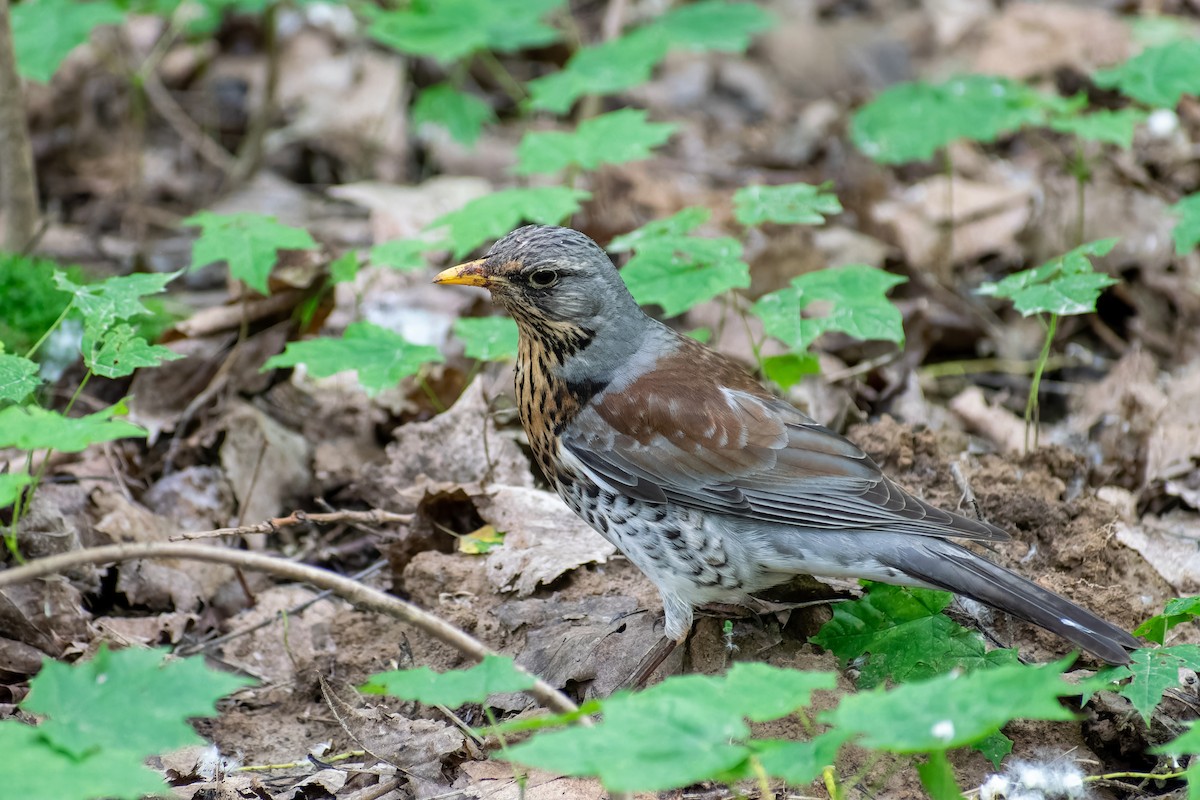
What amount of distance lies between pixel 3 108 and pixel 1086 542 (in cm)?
516

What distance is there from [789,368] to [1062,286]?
1.13 metres

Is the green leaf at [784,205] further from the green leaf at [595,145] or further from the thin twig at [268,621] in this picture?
the thin twig at [268,621]

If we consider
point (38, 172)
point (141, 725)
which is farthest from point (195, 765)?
Answer: point (38, 172)

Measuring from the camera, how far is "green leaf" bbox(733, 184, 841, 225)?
5.25m

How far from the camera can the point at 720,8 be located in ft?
26.9

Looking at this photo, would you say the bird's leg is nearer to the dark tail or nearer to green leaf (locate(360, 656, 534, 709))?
the dark tail

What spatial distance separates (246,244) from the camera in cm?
520

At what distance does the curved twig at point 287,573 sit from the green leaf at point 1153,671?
1570 millimetres

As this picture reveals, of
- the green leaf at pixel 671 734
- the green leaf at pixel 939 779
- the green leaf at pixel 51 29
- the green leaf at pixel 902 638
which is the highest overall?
the green leaf at pixel 51 29

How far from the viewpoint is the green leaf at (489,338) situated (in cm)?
503

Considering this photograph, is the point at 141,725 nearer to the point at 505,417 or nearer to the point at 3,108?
the point at 505,417

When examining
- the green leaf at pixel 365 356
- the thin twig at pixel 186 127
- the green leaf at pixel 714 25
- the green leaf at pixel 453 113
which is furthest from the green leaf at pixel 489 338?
the thin twig at pixel 186 127

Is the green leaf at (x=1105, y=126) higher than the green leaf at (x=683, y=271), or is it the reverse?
the green leaf at (x=1105, y=126)

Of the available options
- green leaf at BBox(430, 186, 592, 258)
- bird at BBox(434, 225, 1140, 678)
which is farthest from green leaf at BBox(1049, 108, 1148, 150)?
bird at BBox(434, 225, 1140, 678)
